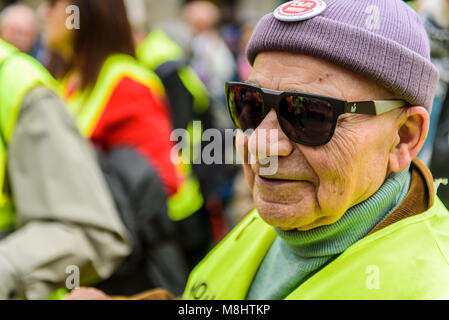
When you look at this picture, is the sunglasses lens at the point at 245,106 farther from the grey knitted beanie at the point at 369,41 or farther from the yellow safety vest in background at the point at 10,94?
the yellow safety vest in background at the point at 10,94

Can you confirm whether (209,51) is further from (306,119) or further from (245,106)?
(306,119)

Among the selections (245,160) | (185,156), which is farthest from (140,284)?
(185,156)

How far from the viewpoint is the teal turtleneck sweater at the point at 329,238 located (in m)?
1.53

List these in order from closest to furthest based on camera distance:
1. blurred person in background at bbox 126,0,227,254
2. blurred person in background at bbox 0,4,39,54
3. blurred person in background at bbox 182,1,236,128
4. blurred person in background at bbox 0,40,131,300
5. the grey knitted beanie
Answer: the grey knitted beanie
blurred person in background at bbox 0,40,131,300
blurred person in background at bbox 126,0,227,254
blurred person in background at bbox 0,4,39,54
blurred person in background at bbox 182,1,236,128

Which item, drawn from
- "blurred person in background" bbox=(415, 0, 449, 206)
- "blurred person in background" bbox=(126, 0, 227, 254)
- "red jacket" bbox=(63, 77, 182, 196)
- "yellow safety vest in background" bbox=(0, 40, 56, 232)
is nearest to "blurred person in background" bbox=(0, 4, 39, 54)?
"blurred person in background" bbox=(126, 0, 227, 254)

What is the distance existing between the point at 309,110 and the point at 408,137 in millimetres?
306

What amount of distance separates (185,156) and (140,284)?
1.44m

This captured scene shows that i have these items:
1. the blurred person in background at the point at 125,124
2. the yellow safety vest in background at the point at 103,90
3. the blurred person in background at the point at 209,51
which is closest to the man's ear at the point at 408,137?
the blurred person in background at the point at 125,124

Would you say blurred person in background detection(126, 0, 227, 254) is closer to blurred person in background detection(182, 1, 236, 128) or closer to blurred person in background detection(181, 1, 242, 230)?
blurred person in background detection(181, 1, 242, 230)

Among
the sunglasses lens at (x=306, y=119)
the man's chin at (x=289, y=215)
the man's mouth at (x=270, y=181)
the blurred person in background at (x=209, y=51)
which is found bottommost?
the blurred person in background at (x=209, y=51)

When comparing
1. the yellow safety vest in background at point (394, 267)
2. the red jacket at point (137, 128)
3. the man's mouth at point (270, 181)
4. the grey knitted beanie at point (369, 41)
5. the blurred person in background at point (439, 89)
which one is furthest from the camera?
the red jacket at point (137, 128)

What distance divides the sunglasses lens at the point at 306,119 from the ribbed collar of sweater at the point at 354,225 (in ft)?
0.74

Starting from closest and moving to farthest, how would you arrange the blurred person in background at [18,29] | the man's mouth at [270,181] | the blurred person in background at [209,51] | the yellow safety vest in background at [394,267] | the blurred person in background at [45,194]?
the yellow safety vest in background at [394,267] < the man's mouth at [270,181] < the blurred person in background at [45,194] < the blurred person in background at [18,29] < the blurred person in background at [209,51]

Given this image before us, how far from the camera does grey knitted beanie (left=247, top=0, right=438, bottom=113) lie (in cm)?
144
